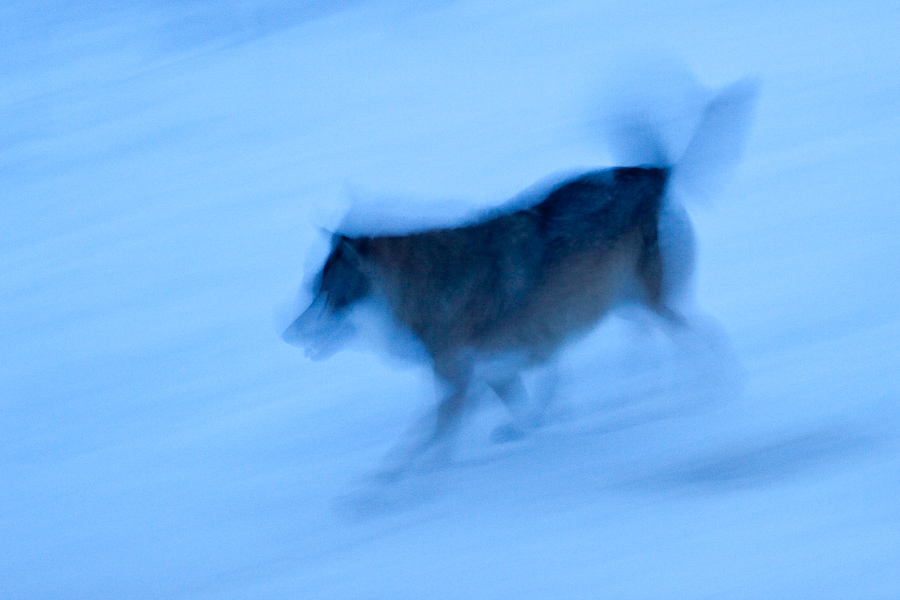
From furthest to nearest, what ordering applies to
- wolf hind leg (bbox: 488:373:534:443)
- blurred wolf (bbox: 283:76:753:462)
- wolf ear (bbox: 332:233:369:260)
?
wolf hind leg (bbox: 488:373:534:443), blurred wolf (bbox: 283:76:753:462), wolf ear (bbox: 332:233:369:260)

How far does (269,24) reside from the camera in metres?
8.83

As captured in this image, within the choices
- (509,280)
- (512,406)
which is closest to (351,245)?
(509,280)

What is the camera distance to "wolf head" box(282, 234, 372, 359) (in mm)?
2902

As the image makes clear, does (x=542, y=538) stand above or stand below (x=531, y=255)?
below

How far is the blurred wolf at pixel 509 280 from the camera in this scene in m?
2.99

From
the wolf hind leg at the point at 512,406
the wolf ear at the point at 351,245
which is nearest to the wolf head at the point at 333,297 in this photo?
the wolf ear at the point at 351,245

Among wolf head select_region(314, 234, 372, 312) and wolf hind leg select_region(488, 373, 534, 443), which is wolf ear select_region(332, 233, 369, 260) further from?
wolf hind leg select_region(488, 373, 534, 443)

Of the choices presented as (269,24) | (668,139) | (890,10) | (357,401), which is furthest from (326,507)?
(269,24)

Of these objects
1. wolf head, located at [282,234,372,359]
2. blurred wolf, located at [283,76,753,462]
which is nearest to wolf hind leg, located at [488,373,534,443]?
blurred wolf, located at [283,76,753,462]

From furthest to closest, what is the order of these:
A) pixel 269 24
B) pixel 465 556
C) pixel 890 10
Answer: pixel 269 24
pixel 890 10
pixel 465 556

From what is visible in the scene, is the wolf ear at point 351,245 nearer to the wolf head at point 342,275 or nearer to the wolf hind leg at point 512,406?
the wolf head at point 342,275

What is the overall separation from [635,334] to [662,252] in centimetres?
55

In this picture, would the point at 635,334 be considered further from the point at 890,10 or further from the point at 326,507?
the point at 890,10

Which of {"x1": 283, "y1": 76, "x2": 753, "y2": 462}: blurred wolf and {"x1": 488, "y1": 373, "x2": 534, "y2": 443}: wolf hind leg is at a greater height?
{"x1": 283, "y1": 76, "x2": 753, "y2": 462}: blurred wolf
